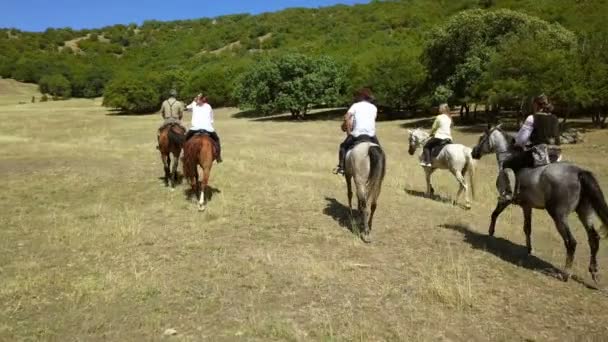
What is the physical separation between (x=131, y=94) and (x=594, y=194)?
182 feet

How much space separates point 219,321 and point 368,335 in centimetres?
165

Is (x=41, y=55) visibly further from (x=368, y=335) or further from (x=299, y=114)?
(x=368, y=335)

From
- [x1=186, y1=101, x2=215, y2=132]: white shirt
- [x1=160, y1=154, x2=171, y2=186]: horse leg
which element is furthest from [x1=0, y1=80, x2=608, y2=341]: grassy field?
[x1=186, y1=101, x2=215, y2=132]: white shirt

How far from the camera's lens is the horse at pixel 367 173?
891 cm

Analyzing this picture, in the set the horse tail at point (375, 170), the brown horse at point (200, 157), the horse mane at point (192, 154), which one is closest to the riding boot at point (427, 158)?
the horse tail at point (375, 170)

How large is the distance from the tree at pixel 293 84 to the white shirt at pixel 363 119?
37.9 m

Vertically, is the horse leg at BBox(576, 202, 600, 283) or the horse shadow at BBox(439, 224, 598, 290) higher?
the horse leg at BBox(576, 202, 600, 283)

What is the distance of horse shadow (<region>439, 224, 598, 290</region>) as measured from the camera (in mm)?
7820

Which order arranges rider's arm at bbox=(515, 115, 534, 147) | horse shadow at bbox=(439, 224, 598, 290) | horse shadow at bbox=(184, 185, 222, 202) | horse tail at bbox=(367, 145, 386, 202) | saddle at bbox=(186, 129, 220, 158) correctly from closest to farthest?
horse shadow at bbox=(439, 224, 598, 290), rider's arm at bbox=(515, 115, 534, 147), horse tail at bbox=(367, 145, 386, 202), saddle at bbox=(186, 129, 220, 158), horse shadow at bbox=(184, 185, 222, 202)

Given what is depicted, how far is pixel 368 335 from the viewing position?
5.35m

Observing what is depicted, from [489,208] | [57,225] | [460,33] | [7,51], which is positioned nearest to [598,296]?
[489,208]

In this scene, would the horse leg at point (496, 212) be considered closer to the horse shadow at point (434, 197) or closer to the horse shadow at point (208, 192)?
the horse shadow at point (434, 197)

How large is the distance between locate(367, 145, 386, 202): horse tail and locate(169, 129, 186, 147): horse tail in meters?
6.30

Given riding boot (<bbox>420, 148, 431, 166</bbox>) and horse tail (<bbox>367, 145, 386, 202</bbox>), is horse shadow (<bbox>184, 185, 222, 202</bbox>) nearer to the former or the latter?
horse tail (<bbox>367, 145, 386, 202</bbox>)
